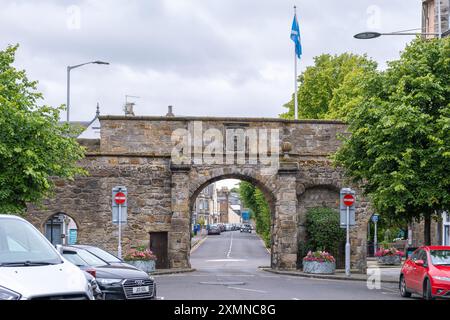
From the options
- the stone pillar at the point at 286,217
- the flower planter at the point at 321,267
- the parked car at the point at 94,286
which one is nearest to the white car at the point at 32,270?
the parked car at the point at 94,286

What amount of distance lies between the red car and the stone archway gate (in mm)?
13301

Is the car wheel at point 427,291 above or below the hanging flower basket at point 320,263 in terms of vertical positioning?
above

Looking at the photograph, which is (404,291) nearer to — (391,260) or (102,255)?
(102,255)

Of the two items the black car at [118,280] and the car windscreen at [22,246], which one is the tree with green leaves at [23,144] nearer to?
the black car at [118,280]

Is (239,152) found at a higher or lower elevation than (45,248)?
higher

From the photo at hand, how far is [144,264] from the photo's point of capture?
31984mm

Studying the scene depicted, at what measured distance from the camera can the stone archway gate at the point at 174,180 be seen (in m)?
34.8

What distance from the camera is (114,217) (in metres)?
30.3

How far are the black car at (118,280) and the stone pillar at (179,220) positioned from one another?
17.8m

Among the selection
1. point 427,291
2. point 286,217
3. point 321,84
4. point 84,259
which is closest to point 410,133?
point 427,291

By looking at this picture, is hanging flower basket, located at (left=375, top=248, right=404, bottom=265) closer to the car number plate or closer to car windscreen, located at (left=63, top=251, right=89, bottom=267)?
the car number plate
